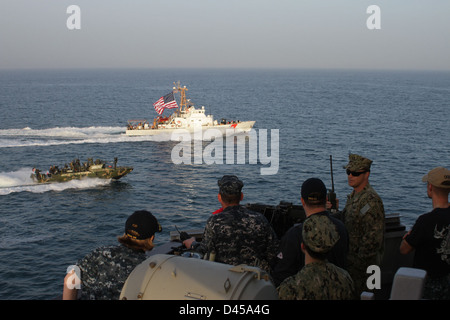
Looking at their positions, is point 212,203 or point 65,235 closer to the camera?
point 65,235

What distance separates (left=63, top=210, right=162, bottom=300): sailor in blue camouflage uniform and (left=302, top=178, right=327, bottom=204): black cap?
158 cm

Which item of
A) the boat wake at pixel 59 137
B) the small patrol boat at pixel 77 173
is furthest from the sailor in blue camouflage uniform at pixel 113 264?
the boat wake at pixel 59 137

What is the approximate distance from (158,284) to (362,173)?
368 centimetres

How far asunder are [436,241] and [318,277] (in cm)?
204

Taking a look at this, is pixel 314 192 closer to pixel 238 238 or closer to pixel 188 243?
pixel 238 238

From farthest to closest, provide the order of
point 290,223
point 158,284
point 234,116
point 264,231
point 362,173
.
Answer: point 234,116 → point 290,223 → point 362,173 → point 264,231 → point 158,284

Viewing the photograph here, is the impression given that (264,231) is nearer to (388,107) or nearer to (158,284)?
(158,284)

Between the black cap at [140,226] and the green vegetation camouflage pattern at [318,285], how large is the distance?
140 centimetres

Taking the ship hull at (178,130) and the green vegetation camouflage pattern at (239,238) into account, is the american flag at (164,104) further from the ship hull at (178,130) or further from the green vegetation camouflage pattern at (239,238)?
the green vegetation camouflage pattern at (239,238)

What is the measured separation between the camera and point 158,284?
3.65 metres

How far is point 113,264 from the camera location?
4484 mm

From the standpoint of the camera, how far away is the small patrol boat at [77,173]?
136ft
